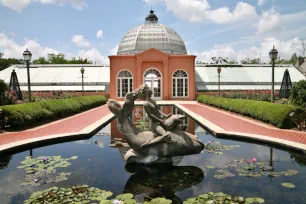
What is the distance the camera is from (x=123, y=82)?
96.8 feet

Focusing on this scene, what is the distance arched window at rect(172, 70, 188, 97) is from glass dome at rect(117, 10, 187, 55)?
20.2 ft

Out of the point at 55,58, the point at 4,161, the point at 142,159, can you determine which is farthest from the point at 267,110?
the point at 55,58

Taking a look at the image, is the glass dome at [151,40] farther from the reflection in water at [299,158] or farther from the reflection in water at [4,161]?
the reflection in water at [299,158]

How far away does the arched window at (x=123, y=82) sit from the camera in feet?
96.4

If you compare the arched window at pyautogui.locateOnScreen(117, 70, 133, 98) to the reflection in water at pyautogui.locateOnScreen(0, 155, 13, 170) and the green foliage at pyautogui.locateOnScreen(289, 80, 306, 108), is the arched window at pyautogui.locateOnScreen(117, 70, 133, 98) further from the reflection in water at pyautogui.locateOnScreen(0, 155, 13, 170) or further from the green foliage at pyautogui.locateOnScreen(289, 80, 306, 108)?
the reflection in water at pyautogui.locateOnScreen(0, 155, 13, 170)

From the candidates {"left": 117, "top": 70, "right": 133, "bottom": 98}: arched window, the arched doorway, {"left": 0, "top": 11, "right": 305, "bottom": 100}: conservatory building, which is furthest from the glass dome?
the arched doorway

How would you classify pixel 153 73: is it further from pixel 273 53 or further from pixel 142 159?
pixel 142 159

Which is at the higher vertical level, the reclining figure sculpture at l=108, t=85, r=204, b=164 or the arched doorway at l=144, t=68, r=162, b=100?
the arched doorway at l=144, t=68, r=162, b=100

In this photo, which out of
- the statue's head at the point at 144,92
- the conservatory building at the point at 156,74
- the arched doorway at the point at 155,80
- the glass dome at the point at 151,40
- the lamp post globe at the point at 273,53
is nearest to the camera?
the statue's head at the point at 144,92

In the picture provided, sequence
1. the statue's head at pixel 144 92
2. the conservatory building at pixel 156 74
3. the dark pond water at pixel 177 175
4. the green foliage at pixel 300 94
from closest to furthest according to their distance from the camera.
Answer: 1. the dark pond water at pixel 177 175
2. the statue's head at pixel 144 92
3. the green foliage at pixel 300 94
4. the conservatory building at pixel 156 74

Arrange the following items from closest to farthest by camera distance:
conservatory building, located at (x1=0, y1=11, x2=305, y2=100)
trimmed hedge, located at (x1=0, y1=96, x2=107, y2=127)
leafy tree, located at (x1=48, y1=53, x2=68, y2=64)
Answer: trimmed hedge, located at (x1=0, y1=96, x2=107, y2=127) < conservatory building, located at (x1=0, y1=11, x2=305, y2=100) < leafy tree, located at (x1=48, y1=53, x2=68, y2=64)

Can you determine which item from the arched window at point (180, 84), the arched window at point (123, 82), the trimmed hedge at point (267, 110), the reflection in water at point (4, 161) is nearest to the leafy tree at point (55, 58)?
the arched window at point (123, 82)

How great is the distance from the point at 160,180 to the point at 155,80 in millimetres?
24891

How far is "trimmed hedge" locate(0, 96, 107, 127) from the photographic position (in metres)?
9.77
